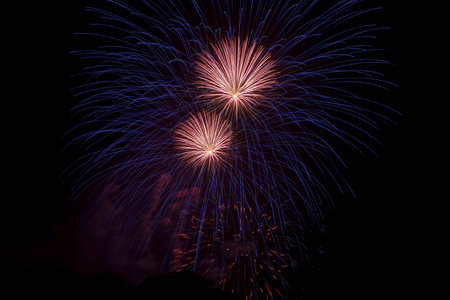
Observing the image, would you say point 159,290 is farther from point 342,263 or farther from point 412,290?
point 412,290

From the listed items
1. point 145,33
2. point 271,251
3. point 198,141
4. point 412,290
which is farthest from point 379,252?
point 145,33

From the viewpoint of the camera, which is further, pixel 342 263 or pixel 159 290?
pixel 342 263

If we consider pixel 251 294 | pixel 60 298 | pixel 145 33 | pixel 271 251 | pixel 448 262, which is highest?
pixel 145 33

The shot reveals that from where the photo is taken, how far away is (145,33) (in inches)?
402

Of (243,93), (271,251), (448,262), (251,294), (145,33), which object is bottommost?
(251,294)

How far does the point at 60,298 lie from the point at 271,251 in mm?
10228

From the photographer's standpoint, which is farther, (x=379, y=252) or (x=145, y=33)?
(x=379, y=252)

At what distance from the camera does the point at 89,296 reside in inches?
472

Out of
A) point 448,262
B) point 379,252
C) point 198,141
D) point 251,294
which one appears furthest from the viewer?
point 379,252

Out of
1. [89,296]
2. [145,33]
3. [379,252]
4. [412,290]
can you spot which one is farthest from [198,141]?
[412,290]

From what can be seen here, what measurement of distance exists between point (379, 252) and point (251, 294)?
575 inches

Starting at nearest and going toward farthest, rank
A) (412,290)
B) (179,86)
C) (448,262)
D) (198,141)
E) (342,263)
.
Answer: (179,86) → (198,141) → (448,262) → (412,290) → (342,263)

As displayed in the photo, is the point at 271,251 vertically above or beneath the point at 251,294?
above

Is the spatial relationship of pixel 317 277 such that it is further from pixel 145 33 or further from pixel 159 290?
pixel 145 33
